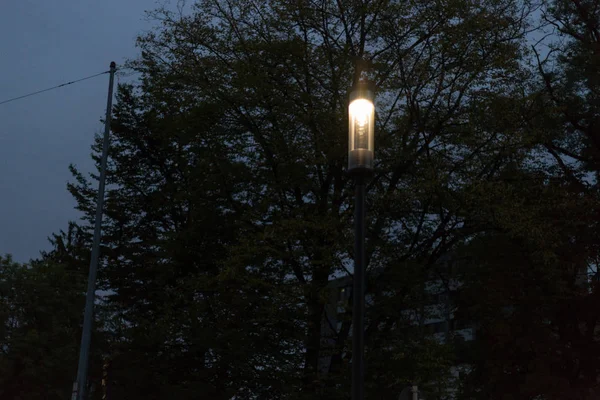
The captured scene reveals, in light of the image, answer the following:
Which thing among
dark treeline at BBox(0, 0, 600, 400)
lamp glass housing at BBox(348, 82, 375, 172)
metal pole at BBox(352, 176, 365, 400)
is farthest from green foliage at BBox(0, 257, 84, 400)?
lamp glass housing at BBox(348, 82, 375, 172)

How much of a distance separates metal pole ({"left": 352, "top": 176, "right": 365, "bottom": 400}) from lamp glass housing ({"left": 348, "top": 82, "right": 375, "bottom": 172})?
0.58 feet

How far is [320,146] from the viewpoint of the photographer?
57.0 feet

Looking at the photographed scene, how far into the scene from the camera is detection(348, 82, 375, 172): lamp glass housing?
26.2ft

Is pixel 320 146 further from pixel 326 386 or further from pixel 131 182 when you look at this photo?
pixel 131 182

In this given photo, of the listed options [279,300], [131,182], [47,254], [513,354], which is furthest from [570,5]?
[47,254]

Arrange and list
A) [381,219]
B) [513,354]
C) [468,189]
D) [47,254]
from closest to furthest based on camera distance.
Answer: [468,189]
[381,219]
[513,354]
[47,254]

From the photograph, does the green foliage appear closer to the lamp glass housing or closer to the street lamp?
the street lamp

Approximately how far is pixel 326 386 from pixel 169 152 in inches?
609

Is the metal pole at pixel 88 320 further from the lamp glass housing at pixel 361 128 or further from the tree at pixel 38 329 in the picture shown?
the lamp glass housing at pixel 361 128

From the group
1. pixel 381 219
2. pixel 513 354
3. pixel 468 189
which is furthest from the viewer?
pixel 513 354

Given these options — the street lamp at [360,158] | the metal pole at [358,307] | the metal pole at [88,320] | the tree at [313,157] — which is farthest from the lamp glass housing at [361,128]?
the metal pole at [88,320]

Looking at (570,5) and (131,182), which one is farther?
(131,182)

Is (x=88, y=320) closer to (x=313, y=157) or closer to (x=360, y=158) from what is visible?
(x=313, y=157)

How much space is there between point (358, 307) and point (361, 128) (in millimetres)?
1790
